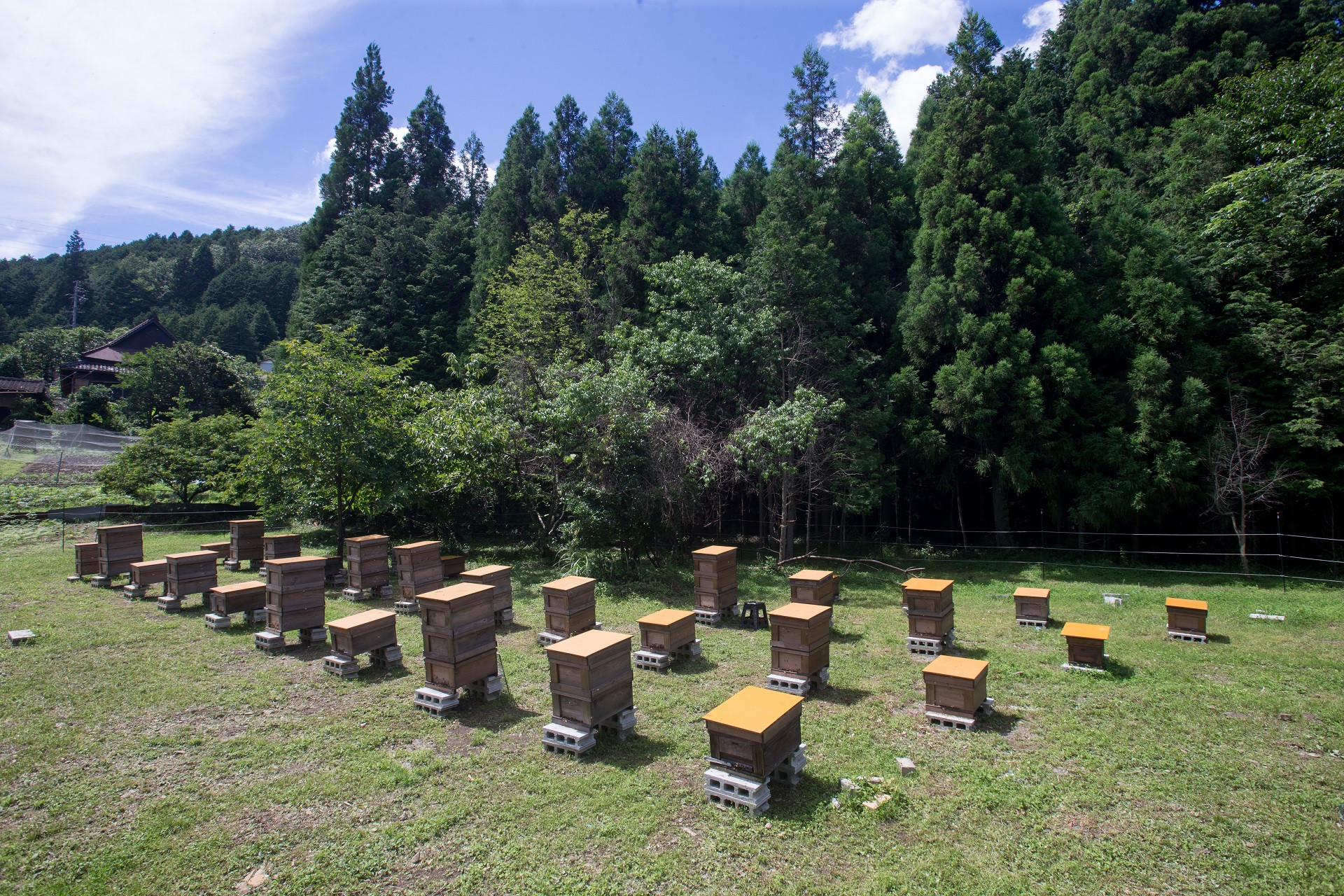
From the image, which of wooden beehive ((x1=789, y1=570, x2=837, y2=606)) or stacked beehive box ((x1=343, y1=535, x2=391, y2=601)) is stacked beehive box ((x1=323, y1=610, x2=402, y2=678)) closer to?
stacked beehive box ((x1=343, y1=535, x2=391, y2=601))

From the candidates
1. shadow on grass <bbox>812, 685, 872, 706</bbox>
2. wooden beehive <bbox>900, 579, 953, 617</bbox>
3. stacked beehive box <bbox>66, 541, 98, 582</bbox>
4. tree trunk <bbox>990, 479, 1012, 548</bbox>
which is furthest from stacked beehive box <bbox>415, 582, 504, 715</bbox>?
tree trunk <bbox>990, 479, 1012, 548</bbox>

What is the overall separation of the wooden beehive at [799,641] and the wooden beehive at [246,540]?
12295 millimetres

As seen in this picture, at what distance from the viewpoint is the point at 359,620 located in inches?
328

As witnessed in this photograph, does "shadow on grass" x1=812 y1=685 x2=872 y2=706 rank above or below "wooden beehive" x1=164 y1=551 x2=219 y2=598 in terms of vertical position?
below

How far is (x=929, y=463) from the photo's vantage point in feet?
61.8

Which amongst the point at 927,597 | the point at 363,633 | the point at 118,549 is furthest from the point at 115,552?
the point at 927,597

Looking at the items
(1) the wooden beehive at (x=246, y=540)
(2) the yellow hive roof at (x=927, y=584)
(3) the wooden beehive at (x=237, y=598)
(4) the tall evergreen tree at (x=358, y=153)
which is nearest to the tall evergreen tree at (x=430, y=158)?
(4) the tall evergreen tree at (x=358, y=153)

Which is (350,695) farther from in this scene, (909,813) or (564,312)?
(564,312)

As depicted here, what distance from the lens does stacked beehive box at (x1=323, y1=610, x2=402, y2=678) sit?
8086 mm

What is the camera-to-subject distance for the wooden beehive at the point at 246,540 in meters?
14.2

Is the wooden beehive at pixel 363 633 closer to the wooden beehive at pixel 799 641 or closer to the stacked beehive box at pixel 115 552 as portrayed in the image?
the wooden beehive at pixel 799 641

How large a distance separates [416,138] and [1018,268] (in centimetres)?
4313

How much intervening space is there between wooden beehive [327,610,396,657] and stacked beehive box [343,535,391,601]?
4.08 metres

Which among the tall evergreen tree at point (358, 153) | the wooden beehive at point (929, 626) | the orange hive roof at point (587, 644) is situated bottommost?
the wooden beehive at point (929, 626)
